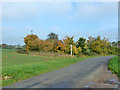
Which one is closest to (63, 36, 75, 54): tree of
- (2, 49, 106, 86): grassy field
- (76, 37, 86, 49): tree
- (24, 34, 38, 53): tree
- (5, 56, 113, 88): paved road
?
(76, 37, 86, 49): tree

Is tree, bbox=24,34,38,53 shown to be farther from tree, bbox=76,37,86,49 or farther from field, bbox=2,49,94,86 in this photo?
field, bbox=2,49,94,86

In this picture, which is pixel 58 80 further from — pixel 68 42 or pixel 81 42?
pixel 81 42

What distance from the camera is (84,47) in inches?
1704

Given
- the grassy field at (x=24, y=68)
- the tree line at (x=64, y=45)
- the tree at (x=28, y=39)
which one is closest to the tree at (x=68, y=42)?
the tree line at (x=64, y=45)

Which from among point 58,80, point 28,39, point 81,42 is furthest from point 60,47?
point 58,80

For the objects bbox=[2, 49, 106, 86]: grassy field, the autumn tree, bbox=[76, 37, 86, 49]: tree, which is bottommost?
bbox=[2, 49, 106, 86]: grassy field

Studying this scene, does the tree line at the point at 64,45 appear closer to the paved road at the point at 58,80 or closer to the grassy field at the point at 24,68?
the grassy field at the point at 24,68

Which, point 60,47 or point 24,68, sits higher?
point 60,47

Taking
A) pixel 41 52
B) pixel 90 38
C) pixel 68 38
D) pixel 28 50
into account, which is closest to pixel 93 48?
pixel 90 38

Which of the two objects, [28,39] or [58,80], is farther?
[28,39]

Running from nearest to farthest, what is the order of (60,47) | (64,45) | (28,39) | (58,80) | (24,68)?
(58,80) → (24,68) → (64,45) → (60,47) → (28,39)

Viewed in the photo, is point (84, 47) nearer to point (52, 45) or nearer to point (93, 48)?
point (93, 48)

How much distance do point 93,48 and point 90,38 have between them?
23.0 ft

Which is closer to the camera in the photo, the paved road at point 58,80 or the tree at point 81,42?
the paved road at point 58,80
